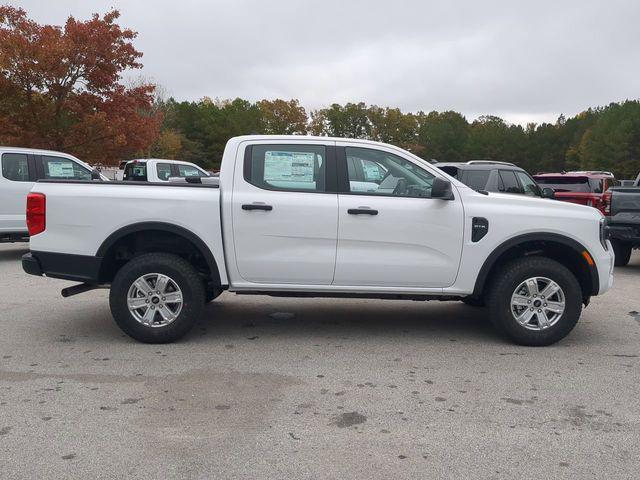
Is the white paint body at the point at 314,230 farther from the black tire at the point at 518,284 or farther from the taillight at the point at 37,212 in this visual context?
the black tire at the point at 518,284

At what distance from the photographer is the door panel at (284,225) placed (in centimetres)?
573

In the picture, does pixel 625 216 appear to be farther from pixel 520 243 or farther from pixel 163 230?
pixel 163 230

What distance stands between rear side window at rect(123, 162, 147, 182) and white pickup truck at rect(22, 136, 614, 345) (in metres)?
13.1

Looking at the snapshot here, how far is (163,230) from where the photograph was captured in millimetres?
5730

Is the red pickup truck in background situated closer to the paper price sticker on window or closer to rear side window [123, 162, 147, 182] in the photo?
the paper price sticker on window

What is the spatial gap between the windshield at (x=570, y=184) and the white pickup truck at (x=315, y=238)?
9.36 m

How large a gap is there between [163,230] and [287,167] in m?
1.29

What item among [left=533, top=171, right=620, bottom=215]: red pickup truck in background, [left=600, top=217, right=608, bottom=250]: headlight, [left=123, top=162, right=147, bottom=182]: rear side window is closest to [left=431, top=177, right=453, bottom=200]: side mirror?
[left=600, top=217, right=608, bottom=250]: headlight

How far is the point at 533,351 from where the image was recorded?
228 inches

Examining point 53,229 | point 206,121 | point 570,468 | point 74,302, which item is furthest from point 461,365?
point 206,121

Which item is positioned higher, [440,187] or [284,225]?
[440,187]

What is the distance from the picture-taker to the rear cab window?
1124 cm

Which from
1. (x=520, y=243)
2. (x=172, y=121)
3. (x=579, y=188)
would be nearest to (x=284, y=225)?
(x=520, y=243)

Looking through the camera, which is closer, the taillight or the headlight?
the taillight
